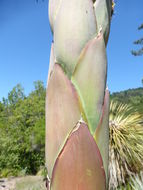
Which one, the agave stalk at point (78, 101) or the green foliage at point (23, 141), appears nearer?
the agave stalk at point (78, 101)

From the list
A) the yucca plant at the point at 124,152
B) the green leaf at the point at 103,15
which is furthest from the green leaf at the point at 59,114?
the yucca plant at the point at 124,152

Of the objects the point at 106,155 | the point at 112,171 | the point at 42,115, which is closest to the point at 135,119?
the point at 112,171

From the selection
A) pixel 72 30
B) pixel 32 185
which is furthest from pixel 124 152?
pixel 32 185

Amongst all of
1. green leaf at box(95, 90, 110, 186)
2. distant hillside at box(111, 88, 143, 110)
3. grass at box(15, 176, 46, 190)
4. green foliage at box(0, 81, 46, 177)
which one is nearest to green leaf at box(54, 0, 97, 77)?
green leaf at box(95, 90, 110, 186)

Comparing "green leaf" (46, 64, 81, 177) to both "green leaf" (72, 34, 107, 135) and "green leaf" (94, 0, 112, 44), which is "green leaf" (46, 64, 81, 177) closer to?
"green leaf" (72, 34, 107, 135)

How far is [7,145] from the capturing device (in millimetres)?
18375

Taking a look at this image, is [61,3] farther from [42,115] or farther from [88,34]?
[42,115]

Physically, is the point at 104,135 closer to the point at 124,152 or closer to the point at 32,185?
the point at 124,152

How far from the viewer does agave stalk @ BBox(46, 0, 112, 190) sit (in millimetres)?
542

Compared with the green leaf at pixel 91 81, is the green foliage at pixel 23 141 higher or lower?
higher

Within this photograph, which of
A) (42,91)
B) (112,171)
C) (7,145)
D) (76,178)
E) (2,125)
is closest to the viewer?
(76,178)

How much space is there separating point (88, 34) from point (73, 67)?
11 centimetres

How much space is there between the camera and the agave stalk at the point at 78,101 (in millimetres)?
542

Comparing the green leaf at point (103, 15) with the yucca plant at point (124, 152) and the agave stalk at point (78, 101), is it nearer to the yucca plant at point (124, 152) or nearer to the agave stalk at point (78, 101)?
the agave stalk at point (78, 101)
